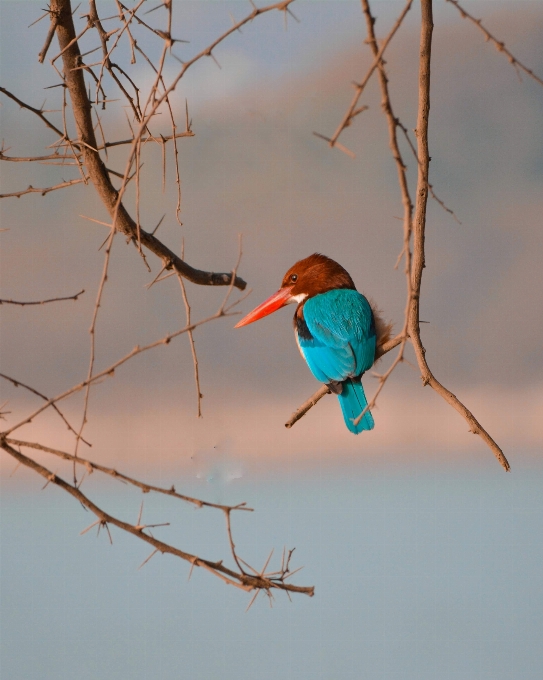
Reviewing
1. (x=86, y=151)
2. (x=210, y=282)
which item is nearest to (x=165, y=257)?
(x=210, y=282)

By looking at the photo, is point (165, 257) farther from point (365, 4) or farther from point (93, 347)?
point (365, 4)

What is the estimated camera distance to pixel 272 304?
9.04 ft

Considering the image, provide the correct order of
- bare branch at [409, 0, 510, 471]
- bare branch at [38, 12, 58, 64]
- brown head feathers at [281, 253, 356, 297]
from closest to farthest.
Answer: bare branch at [409, 0, 510, 471], bare branch at [38, 12, 58, 64], brown head feathers at [281, 253, 356, 297]

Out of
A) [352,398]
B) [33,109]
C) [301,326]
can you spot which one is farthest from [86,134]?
[352,398]

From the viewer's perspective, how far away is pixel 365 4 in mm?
1288

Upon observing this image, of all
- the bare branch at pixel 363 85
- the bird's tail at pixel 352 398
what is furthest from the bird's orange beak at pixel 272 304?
the bare branch at pixel 363 85

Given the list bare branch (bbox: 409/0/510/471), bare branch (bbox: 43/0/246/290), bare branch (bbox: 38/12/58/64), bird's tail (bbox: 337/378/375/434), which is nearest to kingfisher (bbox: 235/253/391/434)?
bird's tail (bbox: 337/378/375/434)

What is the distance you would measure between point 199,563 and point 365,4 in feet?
3.81

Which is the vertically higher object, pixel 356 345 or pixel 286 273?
pixel 286 273

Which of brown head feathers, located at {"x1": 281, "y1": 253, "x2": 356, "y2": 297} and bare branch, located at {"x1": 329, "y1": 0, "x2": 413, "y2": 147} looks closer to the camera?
bare branch, located at {"x1": 329, "y1": 0, "x2": 413, "y2": 147}

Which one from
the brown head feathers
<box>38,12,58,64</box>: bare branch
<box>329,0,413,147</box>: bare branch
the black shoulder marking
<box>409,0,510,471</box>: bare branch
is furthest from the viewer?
the brown head feathers

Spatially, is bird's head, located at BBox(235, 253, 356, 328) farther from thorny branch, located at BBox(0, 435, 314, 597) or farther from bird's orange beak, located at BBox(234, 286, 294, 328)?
thorny branch, located at BBox(0, 435, 314, 597)

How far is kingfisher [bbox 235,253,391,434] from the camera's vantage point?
2346mm

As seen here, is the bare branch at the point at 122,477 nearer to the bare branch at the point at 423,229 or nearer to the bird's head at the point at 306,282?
the bare branch at the point at 423,229
